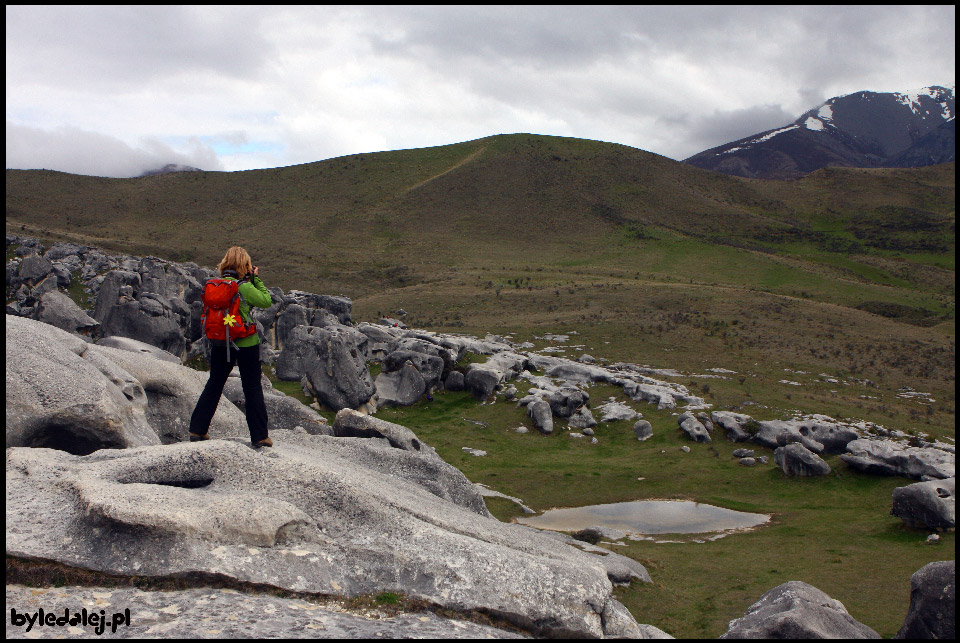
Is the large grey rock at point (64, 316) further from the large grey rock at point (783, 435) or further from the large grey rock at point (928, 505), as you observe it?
the large grey rock at point (928, 505)

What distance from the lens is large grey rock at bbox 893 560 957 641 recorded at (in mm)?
10680

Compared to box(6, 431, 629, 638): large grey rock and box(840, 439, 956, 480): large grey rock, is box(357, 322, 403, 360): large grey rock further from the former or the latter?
box(6, 431, 629, 638): large grey rock

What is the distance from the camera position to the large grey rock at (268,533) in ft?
27.8

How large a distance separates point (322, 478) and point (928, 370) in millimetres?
61025

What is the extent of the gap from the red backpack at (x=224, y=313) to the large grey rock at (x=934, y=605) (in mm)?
13134

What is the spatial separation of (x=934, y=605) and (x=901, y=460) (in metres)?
18.9

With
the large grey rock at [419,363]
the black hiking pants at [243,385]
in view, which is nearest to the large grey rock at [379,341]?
the large grey rock at [419,363]

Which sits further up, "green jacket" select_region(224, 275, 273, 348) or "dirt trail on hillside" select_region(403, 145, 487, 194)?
"dirt trail on hillside" select_region(403, 145, 487, 194)

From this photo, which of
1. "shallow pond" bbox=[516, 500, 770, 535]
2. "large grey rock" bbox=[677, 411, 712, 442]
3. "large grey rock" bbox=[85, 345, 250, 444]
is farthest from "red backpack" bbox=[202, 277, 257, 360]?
"large grey rock" bbox=[677, 411, 712, 442]

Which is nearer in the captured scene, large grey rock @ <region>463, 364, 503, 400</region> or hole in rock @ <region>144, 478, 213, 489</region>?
hole in rock @ <region>144, 478, 213, 489</region>

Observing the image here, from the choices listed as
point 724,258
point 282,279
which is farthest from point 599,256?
point 282,279

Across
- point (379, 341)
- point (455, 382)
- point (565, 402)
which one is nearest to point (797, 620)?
point (565, 402)

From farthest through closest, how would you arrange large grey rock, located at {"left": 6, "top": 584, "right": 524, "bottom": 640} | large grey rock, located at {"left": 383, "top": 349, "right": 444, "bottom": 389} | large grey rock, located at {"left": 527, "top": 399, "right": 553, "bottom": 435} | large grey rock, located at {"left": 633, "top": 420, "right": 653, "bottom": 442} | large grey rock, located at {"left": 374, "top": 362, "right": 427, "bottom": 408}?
1. large grey rock, located at {"left": 383, "top": 349, "right": 444, "bottom": 389}
2. large grey rock, located at {"left": 374, "top": 362, "right": 427, "bottom": 408}
3. large grey rock, located at {"left": 527, "top": 399, "right": 553, "bottom": 435}
4. large grey rock, located at {"left": 633, "top": 420, "right": 653, "bottom": 442}
5. large grey rock, located at {"left": 6, "top": 584, "right": 524, "bottom": 640}

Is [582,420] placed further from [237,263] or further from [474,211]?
[474,211]
